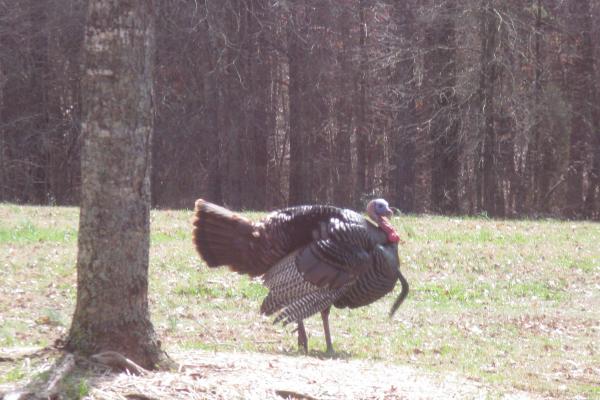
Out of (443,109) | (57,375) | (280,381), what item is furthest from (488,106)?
(57,375)

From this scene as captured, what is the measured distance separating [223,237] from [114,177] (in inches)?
105

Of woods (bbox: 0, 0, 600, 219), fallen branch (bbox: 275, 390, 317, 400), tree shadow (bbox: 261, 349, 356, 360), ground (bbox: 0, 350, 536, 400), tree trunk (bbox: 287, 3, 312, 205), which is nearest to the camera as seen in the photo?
ground (bbox: 0, 350, 536, 400)

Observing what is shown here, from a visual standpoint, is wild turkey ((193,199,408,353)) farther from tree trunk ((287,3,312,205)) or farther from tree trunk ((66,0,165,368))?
tree trunk ((287,3,312,205))

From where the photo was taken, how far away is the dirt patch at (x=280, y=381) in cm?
557

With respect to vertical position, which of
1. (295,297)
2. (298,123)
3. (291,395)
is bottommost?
(291,395)

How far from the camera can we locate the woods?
25.4m

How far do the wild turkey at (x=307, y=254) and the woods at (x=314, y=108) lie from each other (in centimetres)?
1701

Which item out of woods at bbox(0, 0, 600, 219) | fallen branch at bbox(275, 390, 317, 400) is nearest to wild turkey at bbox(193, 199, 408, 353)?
fallen branch at bbox(275, 390, 317, 400)

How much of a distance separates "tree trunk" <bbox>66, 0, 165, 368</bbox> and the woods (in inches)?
758

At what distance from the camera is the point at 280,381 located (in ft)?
19.9

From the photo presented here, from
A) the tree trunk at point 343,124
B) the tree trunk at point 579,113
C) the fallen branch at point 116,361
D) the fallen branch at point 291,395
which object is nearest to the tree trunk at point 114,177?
the fallen branch at point 116,361

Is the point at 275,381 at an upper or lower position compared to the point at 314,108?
lower

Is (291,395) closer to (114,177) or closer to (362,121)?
(114,177)

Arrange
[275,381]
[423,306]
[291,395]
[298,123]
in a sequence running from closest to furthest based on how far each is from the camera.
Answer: [291,395], [275,381], [423,306], [298,123]
